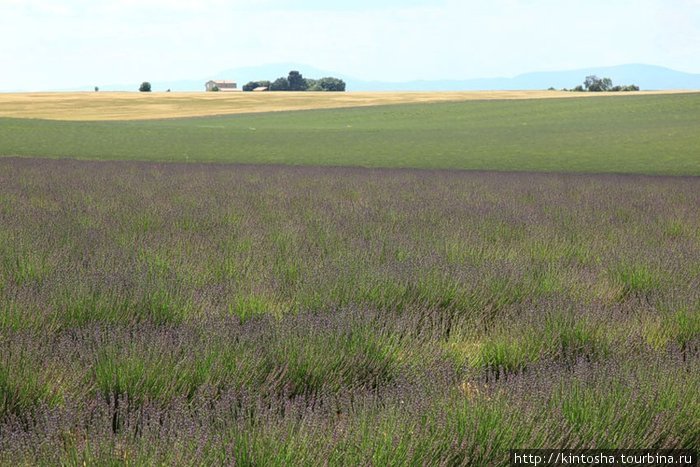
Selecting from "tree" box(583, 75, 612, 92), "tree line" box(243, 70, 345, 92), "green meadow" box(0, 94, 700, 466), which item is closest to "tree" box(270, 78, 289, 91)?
"tree line" box(243, 70, 345, 92)

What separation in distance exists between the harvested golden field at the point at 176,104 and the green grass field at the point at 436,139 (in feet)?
17.6

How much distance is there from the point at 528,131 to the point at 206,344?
125 feet

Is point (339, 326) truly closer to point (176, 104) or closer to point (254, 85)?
point (176, 104)

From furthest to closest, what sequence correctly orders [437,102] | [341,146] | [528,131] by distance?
[437,102], [528,131], [341,146]

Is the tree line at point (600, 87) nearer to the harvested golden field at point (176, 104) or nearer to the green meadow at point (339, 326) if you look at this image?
the harvested golden field at point (176, 104)

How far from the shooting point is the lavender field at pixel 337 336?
2.71m

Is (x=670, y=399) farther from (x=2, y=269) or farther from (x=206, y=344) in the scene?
(x=2, y=269)

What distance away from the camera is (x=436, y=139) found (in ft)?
119

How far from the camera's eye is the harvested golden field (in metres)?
54.3

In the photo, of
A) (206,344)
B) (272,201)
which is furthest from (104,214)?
(206,344)

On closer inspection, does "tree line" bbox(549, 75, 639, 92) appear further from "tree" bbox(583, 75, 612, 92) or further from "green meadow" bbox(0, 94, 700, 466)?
"green meadow" bbox(0, 94, 700, 466)

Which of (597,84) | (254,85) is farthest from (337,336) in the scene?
(254,85)

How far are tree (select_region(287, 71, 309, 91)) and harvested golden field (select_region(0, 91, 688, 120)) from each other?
39.9 metres

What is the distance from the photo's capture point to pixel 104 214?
886cm
